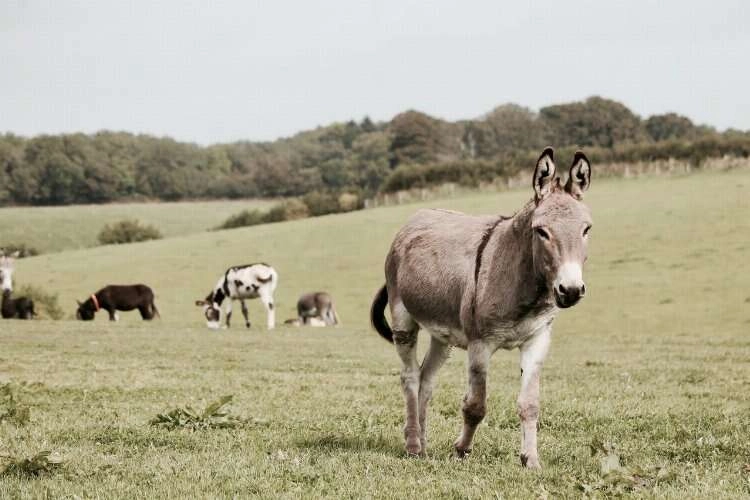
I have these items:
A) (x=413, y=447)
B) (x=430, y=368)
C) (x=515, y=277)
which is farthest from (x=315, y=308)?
(x=515, y=277)

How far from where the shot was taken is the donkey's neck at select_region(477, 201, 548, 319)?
→ 759cm

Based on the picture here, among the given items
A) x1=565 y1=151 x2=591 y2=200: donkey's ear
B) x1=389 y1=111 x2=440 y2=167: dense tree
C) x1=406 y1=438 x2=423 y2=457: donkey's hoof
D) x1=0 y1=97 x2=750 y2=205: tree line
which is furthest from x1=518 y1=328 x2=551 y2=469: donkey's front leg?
x1=389 y1=111 x2=440 y2=167: dense tree

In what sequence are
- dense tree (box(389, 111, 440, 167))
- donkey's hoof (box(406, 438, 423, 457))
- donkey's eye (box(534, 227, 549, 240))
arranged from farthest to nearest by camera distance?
1. dense tree (box(389, 111, 440, 167))
2. donkey's hoof (box(406, 438, 423, 457))
3. donkey's eye (box(534, 227, 549, 240))

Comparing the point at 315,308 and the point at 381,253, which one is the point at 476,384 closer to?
the point at 315,308

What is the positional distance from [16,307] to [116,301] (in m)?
3.91

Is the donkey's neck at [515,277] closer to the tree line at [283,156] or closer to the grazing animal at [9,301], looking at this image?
the grazing animal at [9,301]

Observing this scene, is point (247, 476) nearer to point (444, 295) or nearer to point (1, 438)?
point (444, 295)

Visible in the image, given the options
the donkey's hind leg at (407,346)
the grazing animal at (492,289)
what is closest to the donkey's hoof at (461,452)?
the grazing animal at (492,289)

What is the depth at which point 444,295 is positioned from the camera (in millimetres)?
8453

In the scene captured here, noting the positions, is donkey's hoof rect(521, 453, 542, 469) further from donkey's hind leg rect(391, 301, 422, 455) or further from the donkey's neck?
donkey's hind leg rect(391, 301, 422, 455)

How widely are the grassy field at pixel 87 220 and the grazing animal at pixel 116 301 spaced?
51.7m

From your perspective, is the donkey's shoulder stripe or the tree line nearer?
the donkey's shoulder stripe

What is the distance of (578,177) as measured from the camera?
7.84 meters

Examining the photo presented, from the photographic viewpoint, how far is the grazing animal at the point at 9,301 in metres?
34.9
